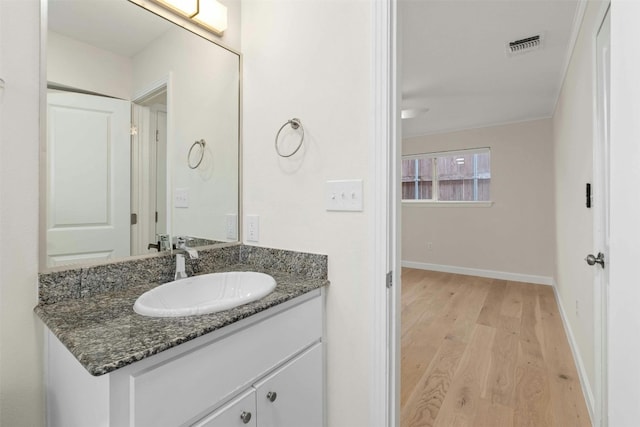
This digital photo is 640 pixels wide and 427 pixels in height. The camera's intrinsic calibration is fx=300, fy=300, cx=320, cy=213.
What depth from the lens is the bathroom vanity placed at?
661 mm

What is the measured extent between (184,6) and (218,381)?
1498 millimetres

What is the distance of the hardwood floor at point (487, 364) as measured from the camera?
1.67 m

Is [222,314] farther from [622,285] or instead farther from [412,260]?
[412,260]

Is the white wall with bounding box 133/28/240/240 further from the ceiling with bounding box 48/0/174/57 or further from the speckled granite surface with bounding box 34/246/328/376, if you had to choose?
the speckled granite surface with bounding box 34/246/328/376

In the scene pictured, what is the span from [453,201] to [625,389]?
4.52 meters

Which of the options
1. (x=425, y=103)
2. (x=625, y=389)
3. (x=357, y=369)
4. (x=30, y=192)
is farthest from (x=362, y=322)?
(x=425, y=103)

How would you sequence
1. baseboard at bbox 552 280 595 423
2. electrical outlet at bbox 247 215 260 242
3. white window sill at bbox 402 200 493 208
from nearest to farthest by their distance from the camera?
electrical outlet at bbox 247 215 260 242
baseboard at bbox 552 280 595 423
white window sill at bbox 402 200 493 208

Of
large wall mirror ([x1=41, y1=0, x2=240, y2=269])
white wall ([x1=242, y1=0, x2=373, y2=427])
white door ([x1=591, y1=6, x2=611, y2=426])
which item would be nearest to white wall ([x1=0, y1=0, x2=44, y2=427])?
large wall mirror ([x1=41, y1=0, x2=240, y2=269])

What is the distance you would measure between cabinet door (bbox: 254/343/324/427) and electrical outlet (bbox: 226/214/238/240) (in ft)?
2.27

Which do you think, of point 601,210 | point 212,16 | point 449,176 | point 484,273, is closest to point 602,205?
point 601,210

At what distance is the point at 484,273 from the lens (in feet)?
15.1

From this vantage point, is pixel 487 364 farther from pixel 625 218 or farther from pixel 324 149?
pixel 324 149

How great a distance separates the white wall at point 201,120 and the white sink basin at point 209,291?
0.95 ft

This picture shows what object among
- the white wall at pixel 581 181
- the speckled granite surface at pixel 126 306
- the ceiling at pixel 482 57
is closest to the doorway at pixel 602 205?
the white wall at pixel 581 181
